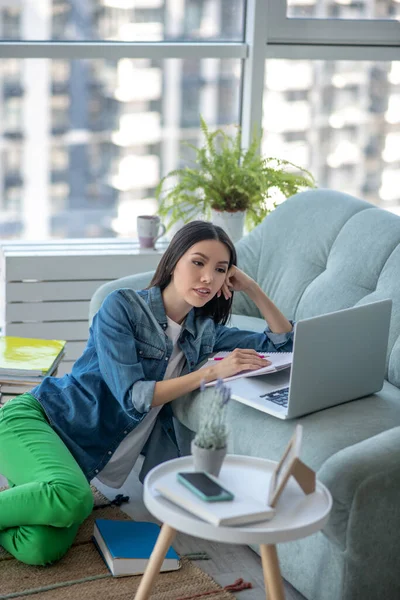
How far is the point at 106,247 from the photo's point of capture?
13.2 feet

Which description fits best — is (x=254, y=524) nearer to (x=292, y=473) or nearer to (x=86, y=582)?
(x=292, y=473)

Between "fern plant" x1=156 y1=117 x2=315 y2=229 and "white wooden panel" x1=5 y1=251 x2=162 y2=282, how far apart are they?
24 cm

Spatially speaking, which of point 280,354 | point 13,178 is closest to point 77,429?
point 280,354

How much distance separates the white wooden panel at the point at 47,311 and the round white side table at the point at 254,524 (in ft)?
6.36

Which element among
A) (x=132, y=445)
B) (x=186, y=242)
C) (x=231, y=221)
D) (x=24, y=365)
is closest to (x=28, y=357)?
(x=24, y=365)

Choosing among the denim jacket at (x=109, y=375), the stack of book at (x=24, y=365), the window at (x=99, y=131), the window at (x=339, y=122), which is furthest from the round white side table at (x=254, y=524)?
the window at (x=339, y=122)

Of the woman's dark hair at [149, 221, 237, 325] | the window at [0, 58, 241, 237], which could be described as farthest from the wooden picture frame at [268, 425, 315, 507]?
the window at [0, 58, 241, 237]

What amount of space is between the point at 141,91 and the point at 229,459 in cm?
249

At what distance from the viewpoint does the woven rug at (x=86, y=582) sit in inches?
85.2

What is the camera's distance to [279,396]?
2295 millimetres

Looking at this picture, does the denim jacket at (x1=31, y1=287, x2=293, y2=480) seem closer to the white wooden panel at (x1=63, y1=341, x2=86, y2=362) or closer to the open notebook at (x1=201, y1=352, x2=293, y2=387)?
the open notebook at (x1=201, y1=352, x2=293, y2=387)

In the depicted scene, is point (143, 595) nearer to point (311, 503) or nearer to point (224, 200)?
point (311, 503)

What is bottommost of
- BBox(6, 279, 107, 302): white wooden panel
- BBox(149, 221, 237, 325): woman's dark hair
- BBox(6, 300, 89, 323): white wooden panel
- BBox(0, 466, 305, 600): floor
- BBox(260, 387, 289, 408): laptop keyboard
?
BBox(0, 466, 305, 600): floor

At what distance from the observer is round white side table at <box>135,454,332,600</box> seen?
161 cm
